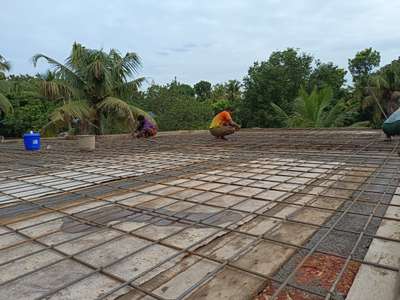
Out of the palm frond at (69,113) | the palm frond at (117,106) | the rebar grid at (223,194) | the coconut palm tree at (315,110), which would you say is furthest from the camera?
the coconut palm tree at (315,110)

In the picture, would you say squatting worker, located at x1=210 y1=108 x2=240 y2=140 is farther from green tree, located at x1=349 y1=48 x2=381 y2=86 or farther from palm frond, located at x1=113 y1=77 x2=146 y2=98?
green tree, located at x1=349 y1=48 x2=381 y2=86

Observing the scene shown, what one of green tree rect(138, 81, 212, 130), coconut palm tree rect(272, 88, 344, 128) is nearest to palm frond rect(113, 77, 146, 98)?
green tree rect(138, 81, 212, 130)

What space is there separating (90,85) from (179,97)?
16.5ft

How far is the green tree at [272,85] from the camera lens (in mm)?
13516

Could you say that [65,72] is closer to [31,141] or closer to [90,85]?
[90,85]

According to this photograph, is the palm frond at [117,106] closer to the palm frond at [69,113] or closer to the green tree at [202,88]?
the palm frond at [69,113]

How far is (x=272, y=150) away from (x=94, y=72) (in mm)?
5499

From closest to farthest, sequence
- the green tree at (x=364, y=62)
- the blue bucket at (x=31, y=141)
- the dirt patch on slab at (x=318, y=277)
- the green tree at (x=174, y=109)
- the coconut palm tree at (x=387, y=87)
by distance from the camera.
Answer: the dirt patch on slab at (x=318, y=277) < the blue bucket at (x=31, y=141) < the coconut palm tree at (x=387, y=87) < the green tree at (x=174, y=109) < the green tree at (x=364, y=62)

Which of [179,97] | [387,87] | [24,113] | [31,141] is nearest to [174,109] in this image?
[179,97]

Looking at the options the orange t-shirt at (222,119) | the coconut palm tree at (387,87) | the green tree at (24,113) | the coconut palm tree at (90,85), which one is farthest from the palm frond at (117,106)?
the coconut palm tree at (387,87)

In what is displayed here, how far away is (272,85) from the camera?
13.5 metres

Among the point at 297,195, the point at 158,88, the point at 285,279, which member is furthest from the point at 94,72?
the point at 285,279

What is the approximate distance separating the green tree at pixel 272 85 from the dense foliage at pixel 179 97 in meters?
0.04

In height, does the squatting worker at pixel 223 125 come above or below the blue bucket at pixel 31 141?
above
